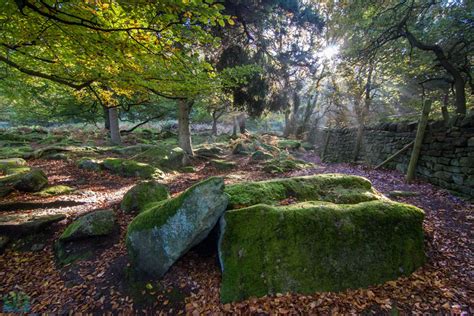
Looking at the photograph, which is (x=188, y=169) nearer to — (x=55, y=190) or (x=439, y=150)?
(x=55, y=190)

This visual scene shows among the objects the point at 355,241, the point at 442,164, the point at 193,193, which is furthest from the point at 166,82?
the point at 442,164

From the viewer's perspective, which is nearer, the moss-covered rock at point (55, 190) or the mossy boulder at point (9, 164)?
the moss-covered rock at point (55, 190)

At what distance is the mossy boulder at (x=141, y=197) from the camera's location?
5207 mm

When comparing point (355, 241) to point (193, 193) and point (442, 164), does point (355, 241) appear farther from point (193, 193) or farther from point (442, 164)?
point (442, 164)

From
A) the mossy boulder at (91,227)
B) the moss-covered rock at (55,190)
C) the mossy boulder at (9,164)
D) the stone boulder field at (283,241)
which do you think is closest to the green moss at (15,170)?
the mossy boulder at (9,164)

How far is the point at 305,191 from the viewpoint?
14.2 ft

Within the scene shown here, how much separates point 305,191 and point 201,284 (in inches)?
99.6

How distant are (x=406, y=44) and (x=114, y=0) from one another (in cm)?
1140

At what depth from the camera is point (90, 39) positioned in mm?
3736

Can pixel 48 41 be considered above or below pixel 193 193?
above

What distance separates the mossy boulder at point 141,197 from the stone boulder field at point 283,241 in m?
1.64

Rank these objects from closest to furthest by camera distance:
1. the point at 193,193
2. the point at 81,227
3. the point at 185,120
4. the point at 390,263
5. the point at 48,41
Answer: the point at 390,263 → the point at 193,193 → the point at 81,227 → the point at 48,41 → the point at 185,120

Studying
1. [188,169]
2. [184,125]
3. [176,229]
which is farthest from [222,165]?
[176,229]

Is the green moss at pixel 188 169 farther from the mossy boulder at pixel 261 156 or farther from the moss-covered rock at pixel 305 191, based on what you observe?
the moss-covered rock at pixel 305 191
